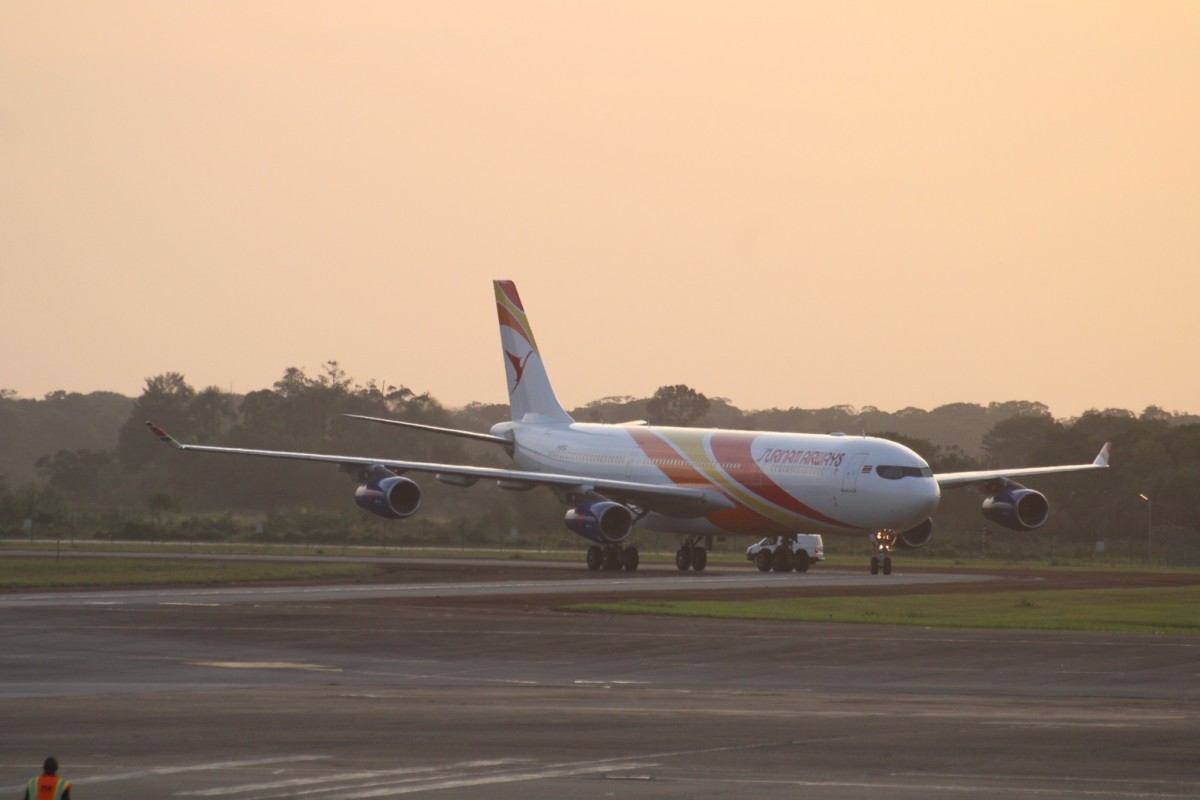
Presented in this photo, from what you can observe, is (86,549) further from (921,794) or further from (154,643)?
(921,794)

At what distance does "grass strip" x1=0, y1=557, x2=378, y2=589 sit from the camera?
47812 millimetres

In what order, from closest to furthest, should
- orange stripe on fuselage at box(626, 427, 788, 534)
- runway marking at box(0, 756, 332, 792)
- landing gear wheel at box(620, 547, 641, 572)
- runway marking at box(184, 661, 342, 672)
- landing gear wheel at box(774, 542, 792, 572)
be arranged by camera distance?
runway marking at box(0, 756, 332, 792)
runway marking at box(184, 661, 342, 672)
orange stripe on fuselage at box(626, 427, 788, 534)
landing gear wheel at box(620, 547, 641, 572)
landing gear wheel at box(774, 542, 792, 572)

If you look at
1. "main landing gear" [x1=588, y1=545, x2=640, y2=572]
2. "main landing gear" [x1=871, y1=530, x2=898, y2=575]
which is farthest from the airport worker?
"main landing gear" [x1=588, y1=545, x2=640, y2=572]

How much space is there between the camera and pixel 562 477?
61.2 meters

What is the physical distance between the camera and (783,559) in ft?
197

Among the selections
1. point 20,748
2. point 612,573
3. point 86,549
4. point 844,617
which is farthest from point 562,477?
point 20,748

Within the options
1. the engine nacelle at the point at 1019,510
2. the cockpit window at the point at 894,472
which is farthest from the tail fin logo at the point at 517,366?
the cockpit window at the point at 894,472

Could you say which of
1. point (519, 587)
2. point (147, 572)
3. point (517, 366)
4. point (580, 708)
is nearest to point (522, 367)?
point (517, 366)

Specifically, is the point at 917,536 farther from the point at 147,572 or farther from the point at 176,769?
the point at 176,769

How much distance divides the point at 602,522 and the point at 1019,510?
1413 cm

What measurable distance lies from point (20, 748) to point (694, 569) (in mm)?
45104

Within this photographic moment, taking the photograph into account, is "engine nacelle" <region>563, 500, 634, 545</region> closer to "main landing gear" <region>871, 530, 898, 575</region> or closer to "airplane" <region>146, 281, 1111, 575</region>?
"airplane" <region>146, 281, 1111, 575</region>

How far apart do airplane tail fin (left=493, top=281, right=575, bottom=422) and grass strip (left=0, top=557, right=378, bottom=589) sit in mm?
14638

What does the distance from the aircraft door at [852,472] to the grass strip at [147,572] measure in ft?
46.3
